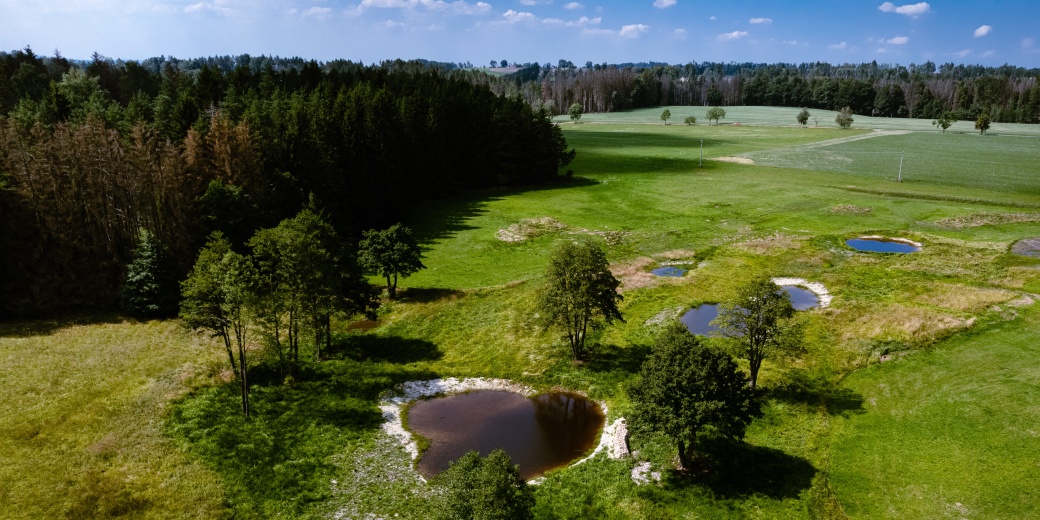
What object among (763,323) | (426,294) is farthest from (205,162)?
(763,323)

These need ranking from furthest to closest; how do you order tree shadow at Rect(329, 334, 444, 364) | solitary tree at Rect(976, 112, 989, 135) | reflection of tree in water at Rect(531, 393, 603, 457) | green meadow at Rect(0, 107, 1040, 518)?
solitary tree at Rect(976, 112, 989, 135)
tree shadow at Rect(329, 334, 444, 364)
reflection of tree in water at Rect(531, 393, 603, 457)
green meadow at Rect(0, 107, 1040, 518)

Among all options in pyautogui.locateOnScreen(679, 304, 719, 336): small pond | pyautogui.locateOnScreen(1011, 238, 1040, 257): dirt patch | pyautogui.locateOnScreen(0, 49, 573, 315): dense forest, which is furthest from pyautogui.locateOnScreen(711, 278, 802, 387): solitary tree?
pyautogui.locateOnScreen(1011, 238, 1040, 257): dirt patch

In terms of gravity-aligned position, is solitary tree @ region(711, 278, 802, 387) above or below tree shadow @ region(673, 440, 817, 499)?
above

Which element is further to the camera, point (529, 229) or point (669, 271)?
point (529, 229)

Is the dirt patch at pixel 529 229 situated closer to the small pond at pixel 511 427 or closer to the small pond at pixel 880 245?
the small pond at pixel 880 245

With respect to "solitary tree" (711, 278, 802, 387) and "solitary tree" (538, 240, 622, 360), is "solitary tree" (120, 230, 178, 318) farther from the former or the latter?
"solitary tree" (711, 278, 802, 387)

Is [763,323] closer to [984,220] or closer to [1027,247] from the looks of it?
[1027,247]

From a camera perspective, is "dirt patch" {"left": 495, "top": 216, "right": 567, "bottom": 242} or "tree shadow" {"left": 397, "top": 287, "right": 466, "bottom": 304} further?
"dirt patch" {"left": 495, "top": 216, "right": 567, "bottom": 242}
